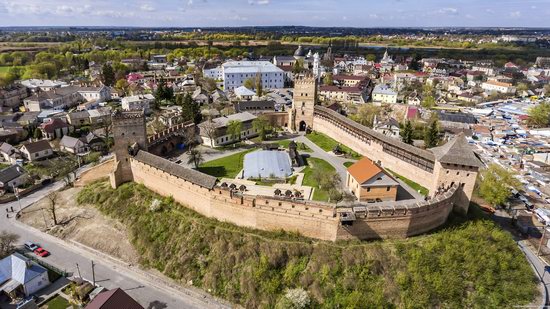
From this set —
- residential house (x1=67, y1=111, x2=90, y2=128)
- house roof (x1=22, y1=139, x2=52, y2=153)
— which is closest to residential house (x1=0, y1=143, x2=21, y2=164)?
house roof (x1=22, y1=139, x2=52, y2=153)

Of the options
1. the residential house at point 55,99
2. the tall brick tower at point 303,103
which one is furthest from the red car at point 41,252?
the residential house at point 55,99

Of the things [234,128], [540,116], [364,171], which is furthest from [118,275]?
[540,116]

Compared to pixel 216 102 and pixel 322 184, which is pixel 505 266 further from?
pixel 216 102

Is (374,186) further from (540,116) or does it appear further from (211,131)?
(540,116)

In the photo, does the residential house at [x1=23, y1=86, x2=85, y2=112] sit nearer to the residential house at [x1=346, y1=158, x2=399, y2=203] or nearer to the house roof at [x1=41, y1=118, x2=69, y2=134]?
the house roof at [x1=41, y1=118, x2=69, y2=134]

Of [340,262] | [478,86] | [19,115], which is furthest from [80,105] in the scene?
[478,86]
